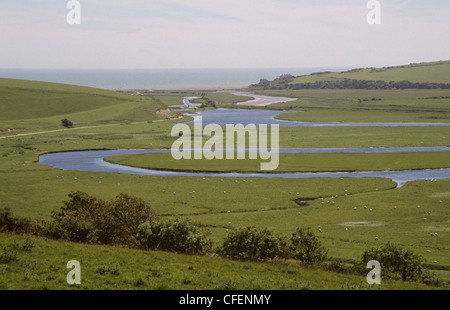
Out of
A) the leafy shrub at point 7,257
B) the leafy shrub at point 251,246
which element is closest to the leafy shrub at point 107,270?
the leafy shrub at point 7,257

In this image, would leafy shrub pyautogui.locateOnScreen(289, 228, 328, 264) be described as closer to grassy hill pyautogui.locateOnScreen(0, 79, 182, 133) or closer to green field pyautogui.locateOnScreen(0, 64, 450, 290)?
green field pyautogui.locateOnScreen(0, 64, 450, 290)

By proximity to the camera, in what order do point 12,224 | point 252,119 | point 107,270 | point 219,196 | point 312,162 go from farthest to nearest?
point 252,119
point 312,162
point 219,196
point 12,224
point 107,270

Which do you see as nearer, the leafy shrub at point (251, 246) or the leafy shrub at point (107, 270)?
the leafy shrub at point (107, 270)

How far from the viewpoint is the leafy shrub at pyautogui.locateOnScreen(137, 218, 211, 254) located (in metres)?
30.9

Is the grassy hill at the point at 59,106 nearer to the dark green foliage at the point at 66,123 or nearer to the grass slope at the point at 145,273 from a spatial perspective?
the dark green foliage at the point at 66,123

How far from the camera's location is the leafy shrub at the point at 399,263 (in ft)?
95.3

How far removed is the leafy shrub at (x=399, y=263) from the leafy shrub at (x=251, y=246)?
19.9ft

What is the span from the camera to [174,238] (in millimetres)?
31234

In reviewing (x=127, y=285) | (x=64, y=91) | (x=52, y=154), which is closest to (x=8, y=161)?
(x=52, y=154)

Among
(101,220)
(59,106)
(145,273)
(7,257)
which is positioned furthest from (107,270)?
(59,106)

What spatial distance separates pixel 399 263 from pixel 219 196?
34.2 m

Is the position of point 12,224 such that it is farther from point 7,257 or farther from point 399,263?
point 399,263

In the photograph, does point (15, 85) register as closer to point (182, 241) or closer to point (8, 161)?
point (8, 161)

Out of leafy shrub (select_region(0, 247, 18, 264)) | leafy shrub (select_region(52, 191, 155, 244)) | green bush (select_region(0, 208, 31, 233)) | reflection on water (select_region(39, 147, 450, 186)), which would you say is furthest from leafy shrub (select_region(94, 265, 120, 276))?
reflection on water (select_region(39, 147, 450, 186))
